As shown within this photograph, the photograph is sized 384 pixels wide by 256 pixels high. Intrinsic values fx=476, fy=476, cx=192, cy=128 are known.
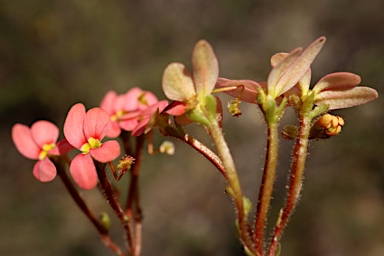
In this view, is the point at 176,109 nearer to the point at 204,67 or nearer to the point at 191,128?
the point at 204,67

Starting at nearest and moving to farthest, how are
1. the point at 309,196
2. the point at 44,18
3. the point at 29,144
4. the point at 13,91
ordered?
the point at 29,144 < the point at 309,196 < the point at 13,91 < the point at 44,18

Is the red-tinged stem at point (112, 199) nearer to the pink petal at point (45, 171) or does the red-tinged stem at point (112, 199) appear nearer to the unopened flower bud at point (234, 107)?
the pink petal at point (45, 171)

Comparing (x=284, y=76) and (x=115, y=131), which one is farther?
(x=115, y=131)

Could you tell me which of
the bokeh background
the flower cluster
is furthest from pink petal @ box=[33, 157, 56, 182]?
the bokeh background

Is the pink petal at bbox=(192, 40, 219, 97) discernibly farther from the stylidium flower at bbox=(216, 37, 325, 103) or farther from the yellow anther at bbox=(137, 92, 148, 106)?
the yellow anther at bbox=(137, 92, 148, 106)

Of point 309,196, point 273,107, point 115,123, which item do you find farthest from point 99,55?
point 273,107

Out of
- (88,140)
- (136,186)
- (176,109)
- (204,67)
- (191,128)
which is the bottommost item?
(191,128)

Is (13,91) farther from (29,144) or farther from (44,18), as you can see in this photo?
(29,144)

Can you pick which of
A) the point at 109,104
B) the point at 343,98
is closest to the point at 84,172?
the point at 109,104
